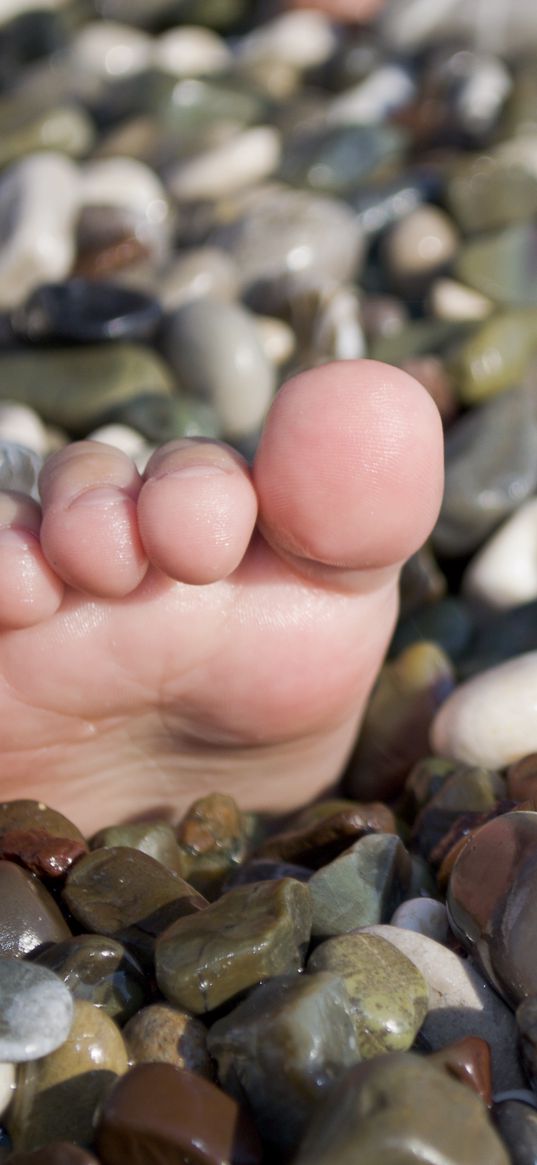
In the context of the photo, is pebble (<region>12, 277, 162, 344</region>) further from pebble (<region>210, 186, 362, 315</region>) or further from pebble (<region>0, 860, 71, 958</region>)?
pebble (<region>0, 860, 71, 958</region>)

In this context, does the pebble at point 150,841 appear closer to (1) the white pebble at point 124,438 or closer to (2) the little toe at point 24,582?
(2) the little toe at point 24,582

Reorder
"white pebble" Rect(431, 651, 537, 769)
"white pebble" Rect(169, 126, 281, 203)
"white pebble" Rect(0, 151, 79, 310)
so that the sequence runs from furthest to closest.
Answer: "white pebble" Rect(169, 126, 281, 203), "white pebble" Rect(0, 151, 79, 310), "white pebble" Rect(431, 651, 537, 769)

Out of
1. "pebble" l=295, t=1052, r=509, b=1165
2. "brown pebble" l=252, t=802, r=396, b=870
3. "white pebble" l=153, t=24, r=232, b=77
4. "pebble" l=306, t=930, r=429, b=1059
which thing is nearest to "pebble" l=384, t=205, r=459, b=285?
"white pebble" l=153, t=24, r=232, b=77

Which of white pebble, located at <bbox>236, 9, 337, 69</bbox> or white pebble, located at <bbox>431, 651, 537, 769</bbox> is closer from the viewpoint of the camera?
white pebble, located at <bbox>431, 651, 537, 769</bbox>

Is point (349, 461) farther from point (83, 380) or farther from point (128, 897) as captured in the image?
point (83, 380)

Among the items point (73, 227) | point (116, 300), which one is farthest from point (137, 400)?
point (73, 227)

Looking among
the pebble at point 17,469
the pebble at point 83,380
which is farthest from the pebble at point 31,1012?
the pebble at point 83,380

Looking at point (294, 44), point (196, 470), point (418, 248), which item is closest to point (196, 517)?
point (196, 470)
